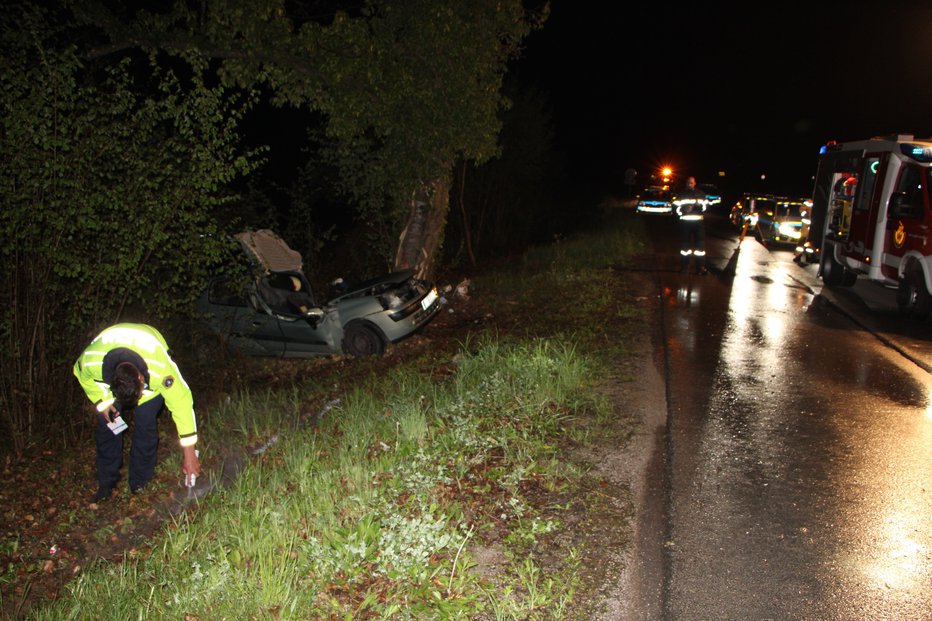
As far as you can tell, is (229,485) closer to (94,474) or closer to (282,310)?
(94,474)

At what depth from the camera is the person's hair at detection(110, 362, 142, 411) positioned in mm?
5008

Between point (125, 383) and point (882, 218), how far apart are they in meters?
11.6

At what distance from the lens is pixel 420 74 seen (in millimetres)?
11008

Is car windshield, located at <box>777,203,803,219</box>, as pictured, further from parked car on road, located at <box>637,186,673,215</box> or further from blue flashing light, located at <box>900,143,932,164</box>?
parked car on road, located at <box>637,186,673,215</box>

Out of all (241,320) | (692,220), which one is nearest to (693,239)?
(692,220)

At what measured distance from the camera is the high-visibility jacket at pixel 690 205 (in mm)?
15234

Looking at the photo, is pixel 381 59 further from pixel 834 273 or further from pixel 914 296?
pixel 834 273

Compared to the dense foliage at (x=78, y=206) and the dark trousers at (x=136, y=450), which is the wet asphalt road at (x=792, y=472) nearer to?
the dark trousers at (x=136, y=450)

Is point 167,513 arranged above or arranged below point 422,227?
below

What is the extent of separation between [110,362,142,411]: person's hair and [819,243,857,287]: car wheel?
1286cm

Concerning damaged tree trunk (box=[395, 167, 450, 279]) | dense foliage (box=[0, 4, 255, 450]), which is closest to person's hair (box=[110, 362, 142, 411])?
dense foliage (box=[0, 4, 255, 450])

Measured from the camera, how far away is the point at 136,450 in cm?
585

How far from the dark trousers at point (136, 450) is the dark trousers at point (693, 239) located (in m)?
12.4

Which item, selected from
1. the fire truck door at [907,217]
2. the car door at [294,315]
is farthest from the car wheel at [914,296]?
the car door at [294,315]
